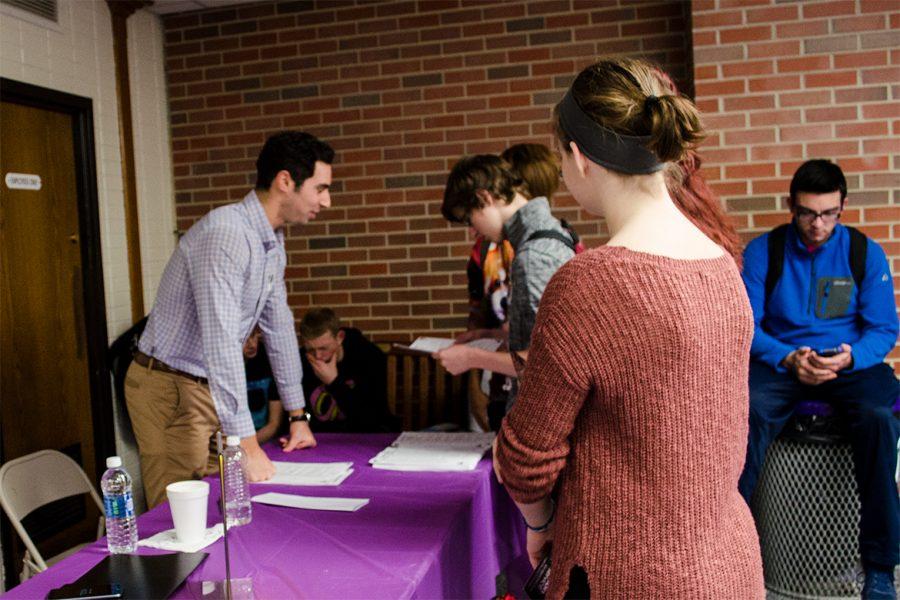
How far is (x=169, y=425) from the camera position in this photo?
2.69m

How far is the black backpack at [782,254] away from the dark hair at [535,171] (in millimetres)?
1087

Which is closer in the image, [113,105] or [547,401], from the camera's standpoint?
[547,401]

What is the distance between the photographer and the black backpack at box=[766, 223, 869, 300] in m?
3.13

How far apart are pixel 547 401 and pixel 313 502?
1.01 meters

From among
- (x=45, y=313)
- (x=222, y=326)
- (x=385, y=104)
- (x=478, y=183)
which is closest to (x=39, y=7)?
(x=45, y=313)

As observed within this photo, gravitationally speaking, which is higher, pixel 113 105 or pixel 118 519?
pixel 113 105

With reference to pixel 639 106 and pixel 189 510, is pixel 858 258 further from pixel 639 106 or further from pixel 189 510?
pixel 189 510

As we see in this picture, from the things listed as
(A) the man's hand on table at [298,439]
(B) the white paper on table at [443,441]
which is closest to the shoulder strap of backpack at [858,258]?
(B) the white paper on table at [443,441]

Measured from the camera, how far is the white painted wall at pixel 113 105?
3.46 m

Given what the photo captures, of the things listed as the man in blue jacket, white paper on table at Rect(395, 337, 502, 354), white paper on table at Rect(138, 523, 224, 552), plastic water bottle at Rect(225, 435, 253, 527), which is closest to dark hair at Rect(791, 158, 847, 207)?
the man in blue jacket

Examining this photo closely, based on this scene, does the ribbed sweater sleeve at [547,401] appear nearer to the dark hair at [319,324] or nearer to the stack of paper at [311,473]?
the stack of paper at [311,473]

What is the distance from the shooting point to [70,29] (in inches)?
145

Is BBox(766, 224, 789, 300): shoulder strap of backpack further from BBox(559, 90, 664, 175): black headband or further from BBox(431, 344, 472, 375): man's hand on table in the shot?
BBox(559, 90, 664, 175): black headband

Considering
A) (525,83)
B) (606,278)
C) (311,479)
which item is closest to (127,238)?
(525,83)
